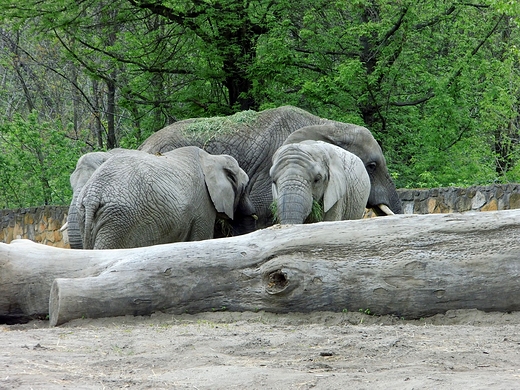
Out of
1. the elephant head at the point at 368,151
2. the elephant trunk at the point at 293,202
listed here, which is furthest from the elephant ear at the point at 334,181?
the elephant head at the point at 368,151

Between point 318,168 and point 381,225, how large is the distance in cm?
355

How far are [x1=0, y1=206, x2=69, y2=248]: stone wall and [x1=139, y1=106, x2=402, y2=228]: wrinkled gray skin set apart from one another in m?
3.62

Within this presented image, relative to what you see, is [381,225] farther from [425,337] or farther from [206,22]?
[206,22]

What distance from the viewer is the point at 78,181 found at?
450 inches

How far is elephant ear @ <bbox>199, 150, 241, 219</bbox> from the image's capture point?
11.3 meters

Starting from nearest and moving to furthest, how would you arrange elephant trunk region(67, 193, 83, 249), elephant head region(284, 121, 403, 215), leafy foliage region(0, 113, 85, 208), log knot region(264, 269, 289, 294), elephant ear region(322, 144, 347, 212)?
log knot region(264, 269, 289, 294) < elephant ear region(322, 144, 347, 212) < elephant trunk region(67, 193, 83, 249) < elephant head region(284, 121, 403, 215) < leafy foliage region(0, 113, 85, 208)

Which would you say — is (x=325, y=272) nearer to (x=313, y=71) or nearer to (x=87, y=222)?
(x=87, y=222)

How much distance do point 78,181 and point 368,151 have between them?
4.24 m

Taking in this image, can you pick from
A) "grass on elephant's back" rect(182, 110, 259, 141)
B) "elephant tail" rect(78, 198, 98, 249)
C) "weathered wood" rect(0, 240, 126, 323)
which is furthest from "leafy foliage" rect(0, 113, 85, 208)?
"weathered wood" rect(0, 240, 126, 323)

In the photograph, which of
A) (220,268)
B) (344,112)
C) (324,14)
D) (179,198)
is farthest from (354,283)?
(324,14)

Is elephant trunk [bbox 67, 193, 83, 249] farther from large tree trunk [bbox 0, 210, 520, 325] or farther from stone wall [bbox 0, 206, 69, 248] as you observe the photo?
stone wall [bbox 0, 206, 69, 248]

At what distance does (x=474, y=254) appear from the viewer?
6.28 meters

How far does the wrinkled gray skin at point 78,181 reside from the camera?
10.8 m

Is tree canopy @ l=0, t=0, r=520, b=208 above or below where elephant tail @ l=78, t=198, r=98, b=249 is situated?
above
